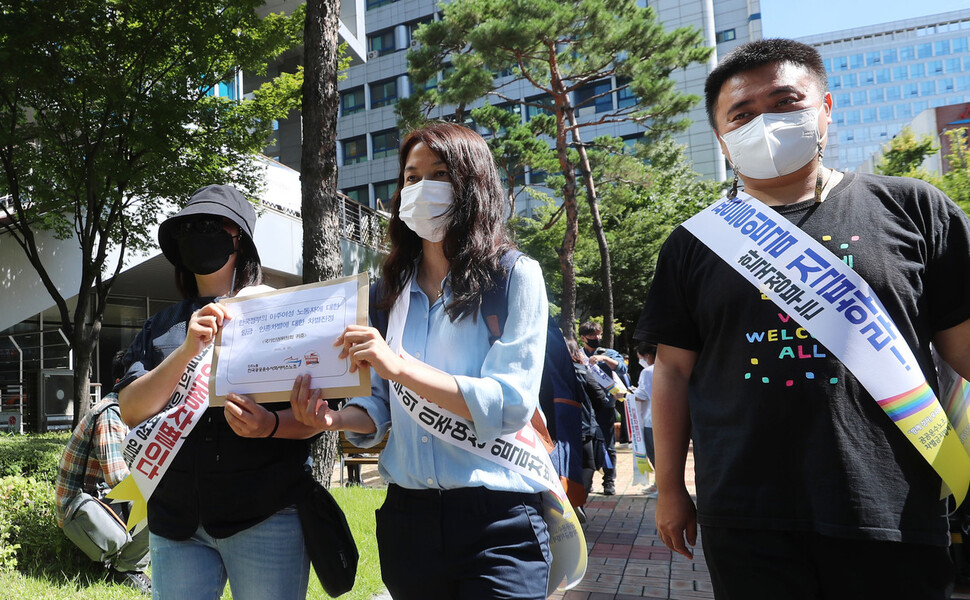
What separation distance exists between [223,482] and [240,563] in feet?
0.82

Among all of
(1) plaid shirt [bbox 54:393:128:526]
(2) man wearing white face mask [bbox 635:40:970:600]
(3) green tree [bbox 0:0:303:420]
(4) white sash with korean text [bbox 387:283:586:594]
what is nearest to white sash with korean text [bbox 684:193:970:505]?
(2) man wearing white face mask [bbox 635:40:970:600]

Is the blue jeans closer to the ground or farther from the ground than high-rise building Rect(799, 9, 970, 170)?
closer to the ground

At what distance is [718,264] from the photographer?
76.6 inches

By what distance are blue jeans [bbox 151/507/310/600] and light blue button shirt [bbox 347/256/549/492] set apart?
0.45m

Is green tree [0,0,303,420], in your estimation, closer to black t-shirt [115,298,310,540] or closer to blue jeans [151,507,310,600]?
black t-shirt [115,298,310,540]

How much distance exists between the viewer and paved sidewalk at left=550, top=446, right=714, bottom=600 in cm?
482

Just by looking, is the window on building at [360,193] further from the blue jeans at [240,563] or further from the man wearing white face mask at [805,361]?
the man wearing white face mask at [805,361]

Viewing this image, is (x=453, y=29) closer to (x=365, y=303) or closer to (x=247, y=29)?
(x=247, y=29)

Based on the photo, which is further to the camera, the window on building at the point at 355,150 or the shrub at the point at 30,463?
the window on building at the point at 355,150

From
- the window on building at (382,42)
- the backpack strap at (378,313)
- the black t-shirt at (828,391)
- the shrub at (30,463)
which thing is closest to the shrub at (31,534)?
the shrub at (30,463)

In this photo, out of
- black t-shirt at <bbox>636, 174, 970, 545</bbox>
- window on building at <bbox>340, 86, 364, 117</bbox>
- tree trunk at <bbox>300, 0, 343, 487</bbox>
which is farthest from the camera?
window on building at <bbox>340, 86, 364, 117</bbox>

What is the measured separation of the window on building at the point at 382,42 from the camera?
4609cm

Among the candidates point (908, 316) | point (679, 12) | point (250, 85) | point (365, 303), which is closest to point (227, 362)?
point (365, 303)

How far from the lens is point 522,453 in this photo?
1813 millimetres
